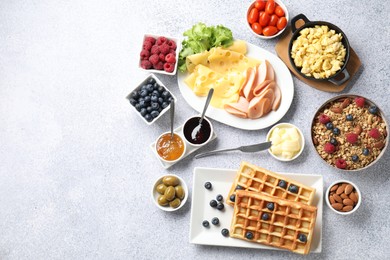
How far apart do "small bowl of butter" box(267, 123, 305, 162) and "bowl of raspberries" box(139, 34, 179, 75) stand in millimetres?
687

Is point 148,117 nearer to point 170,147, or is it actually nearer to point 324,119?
point 170,147

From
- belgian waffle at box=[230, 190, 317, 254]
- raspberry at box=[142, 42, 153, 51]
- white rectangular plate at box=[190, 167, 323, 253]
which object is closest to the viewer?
belgian waffle at box=[230, 190, 317, 254]

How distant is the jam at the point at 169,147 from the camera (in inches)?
125

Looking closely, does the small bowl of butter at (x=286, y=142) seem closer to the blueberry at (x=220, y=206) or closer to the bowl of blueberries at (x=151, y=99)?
the blueberry at (x=220, y=206)

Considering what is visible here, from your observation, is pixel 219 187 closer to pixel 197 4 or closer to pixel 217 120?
A: pixel 217 120

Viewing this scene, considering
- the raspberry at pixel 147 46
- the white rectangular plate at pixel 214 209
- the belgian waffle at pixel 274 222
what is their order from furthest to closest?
the raspberry at pixel 147 46 → the white rectangular plate at pixel 214 209 → the belgian waffle at pixel 274 222

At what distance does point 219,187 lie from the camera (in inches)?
124

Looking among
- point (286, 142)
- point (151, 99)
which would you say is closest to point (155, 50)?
point (151, 99)

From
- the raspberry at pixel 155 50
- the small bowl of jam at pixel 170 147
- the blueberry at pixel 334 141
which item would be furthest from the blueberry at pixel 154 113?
the blueberry at pixel 334 141

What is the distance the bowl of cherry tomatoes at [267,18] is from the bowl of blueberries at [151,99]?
0.65 meters

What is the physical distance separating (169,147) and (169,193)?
28cm

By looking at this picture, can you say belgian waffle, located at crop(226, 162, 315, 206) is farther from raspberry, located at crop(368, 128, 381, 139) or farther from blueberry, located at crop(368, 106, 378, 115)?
blueberry, located at crop(368, 106, 378, 115)

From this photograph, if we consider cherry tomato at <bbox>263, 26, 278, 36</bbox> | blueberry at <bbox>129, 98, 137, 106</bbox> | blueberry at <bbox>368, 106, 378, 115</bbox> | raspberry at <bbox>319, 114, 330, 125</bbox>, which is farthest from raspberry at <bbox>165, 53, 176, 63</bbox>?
blueberry at <bbox>368, 106, 378, 115</bbox>

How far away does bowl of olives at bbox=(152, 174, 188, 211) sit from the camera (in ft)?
10.2
